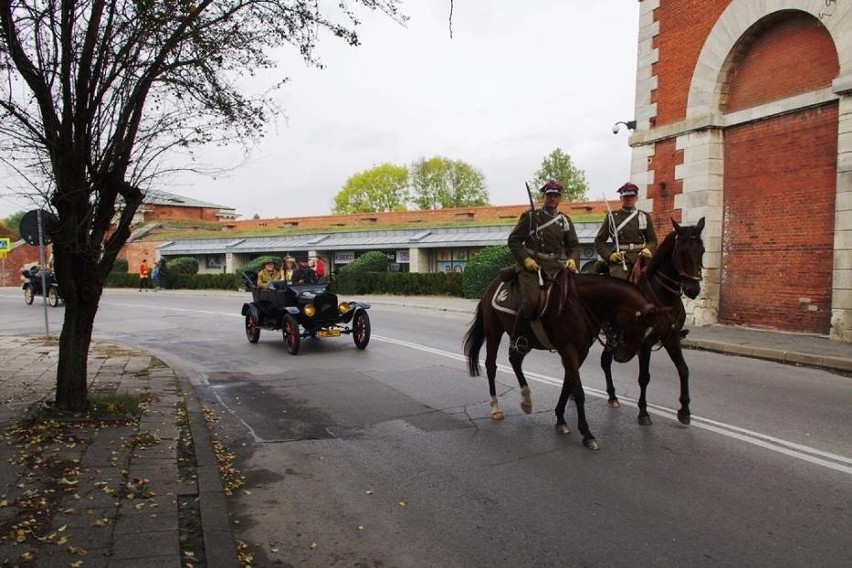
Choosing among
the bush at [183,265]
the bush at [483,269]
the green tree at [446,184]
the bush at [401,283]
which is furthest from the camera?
the green tree at [446,184]

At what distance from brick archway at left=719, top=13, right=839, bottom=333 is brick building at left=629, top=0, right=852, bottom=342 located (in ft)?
0.07

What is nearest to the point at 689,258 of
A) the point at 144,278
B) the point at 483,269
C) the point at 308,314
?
the point at 308,314

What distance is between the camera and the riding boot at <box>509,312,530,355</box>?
647 cm

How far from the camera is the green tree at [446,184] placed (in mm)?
76938

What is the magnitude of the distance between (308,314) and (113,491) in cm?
726

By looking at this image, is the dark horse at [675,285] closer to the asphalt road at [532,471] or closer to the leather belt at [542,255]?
the asphalt road at [532,471]

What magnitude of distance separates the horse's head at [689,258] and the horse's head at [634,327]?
1.42 feet

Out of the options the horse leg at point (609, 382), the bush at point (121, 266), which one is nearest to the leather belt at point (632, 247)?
the horse leg at point (609, 382)

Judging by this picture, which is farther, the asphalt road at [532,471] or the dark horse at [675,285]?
the dark horse at [675,285]

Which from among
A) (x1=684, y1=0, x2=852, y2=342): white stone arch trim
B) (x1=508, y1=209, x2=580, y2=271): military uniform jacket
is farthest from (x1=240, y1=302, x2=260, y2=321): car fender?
(x1=684, y1=0, x2=852, y2=342): white stone arch trim

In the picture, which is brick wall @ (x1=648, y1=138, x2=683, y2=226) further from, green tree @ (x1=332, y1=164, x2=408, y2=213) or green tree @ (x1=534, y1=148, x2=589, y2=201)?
green tree @ (x1=332, y1=164, x2=408, y2=213)

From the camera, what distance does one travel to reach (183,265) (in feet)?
132

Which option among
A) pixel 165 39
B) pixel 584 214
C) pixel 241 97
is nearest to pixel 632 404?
pixel 241 97

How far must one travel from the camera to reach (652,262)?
21.9ft
